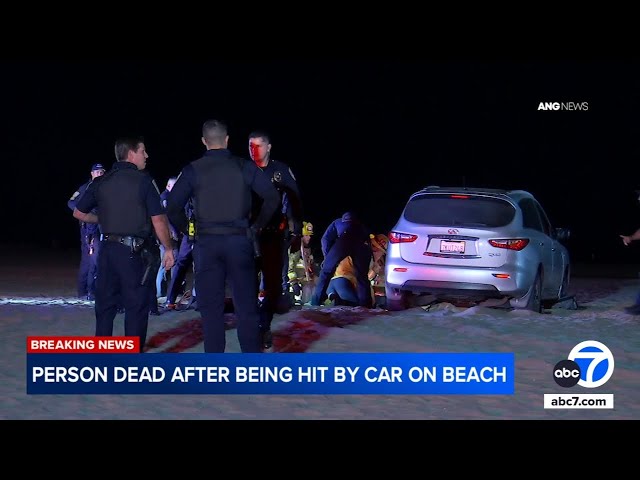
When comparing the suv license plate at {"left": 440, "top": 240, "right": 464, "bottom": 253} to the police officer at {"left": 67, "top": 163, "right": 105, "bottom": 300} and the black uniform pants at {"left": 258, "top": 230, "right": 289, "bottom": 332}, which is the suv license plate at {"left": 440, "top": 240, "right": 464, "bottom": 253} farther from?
the police officer at {"left": 67, "top": 163, "right": 105, "bottom": 300}

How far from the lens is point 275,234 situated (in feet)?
39.8

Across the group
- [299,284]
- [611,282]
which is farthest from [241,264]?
[611,282]

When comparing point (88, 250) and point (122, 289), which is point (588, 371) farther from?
point (88, 250)

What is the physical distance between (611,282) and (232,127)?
3617 cm

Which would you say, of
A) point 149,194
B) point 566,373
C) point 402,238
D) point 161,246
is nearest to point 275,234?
point 149,194

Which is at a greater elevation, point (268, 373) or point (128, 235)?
point (128, 235)

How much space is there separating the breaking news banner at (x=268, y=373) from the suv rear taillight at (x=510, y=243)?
5.76m

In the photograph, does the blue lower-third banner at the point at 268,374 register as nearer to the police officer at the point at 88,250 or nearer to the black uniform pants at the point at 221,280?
the black uniform pants at the point at 221,280

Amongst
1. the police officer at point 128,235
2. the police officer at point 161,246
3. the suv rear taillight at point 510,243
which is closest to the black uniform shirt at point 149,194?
the police officer at point 128,235

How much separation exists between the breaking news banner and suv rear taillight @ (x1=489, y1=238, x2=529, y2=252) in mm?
5762

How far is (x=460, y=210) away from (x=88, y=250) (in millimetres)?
5021

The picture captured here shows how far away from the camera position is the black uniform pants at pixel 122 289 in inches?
455

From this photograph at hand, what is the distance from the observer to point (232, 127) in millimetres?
61156

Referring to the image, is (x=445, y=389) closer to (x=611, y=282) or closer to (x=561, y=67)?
(x=611, y=282)
